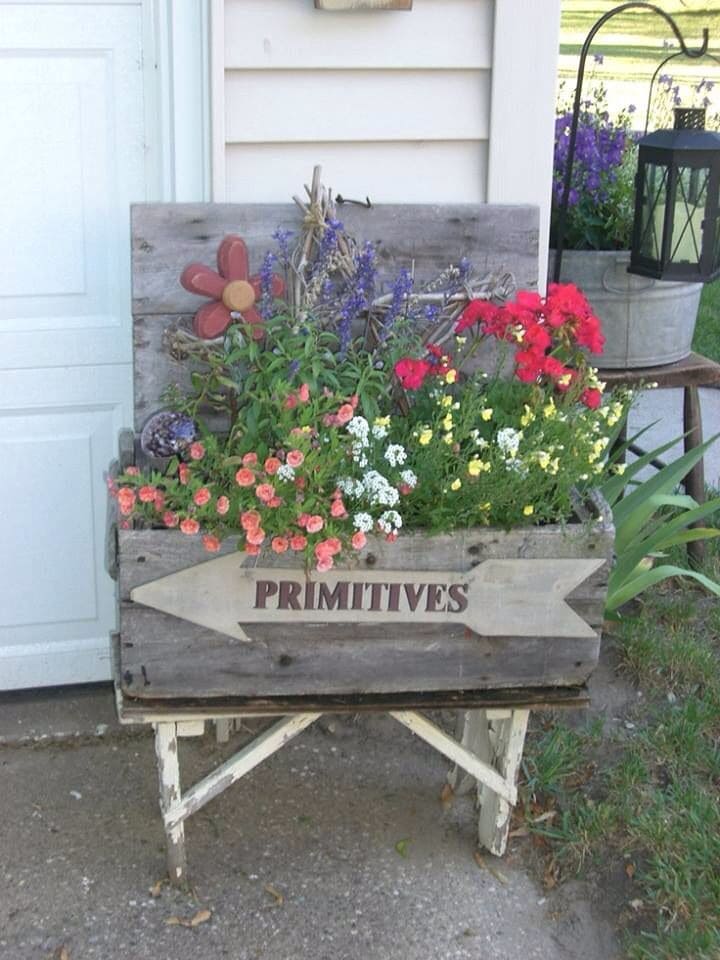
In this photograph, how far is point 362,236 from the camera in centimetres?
260

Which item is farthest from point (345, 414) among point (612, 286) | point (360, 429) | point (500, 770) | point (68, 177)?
point (612, 286)

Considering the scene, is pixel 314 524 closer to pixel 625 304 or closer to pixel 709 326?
pixel 625 304

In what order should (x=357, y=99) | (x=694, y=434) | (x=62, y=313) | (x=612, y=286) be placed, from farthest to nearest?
1. (x=694, y=434)
2. (x=612, y=286)
3. (x=62, y=313)
4. (x=357, y=99)

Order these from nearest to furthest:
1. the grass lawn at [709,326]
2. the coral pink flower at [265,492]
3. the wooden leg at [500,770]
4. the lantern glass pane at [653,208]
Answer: the coral pink flower at [265,492] → the wooden leg at [500,770] → the lantern glass pane at [653,208] → the grass lawn at [709,326]

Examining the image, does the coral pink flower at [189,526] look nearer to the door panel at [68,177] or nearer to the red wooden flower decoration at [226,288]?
the red wooden flower decoration at [226,288]

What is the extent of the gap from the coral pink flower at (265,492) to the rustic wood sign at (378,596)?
5.6 inches

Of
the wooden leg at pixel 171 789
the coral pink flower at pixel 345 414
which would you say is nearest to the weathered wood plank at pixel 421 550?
the coral pink flower at pixel 345 414

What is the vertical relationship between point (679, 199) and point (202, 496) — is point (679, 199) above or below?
above

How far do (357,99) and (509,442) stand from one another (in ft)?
2.97

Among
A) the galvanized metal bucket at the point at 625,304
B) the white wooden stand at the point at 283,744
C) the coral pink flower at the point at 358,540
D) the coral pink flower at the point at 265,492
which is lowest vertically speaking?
the white wooden stand at the point at 283,744

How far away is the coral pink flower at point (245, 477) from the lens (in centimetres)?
209

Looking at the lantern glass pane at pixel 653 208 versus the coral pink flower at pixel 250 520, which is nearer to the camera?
the coral pink flower at pixel 250 520

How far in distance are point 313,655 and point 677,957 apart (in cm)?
90

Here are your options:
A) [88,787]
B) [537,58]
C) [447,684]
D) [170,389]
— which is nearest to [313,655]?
[447,684]
